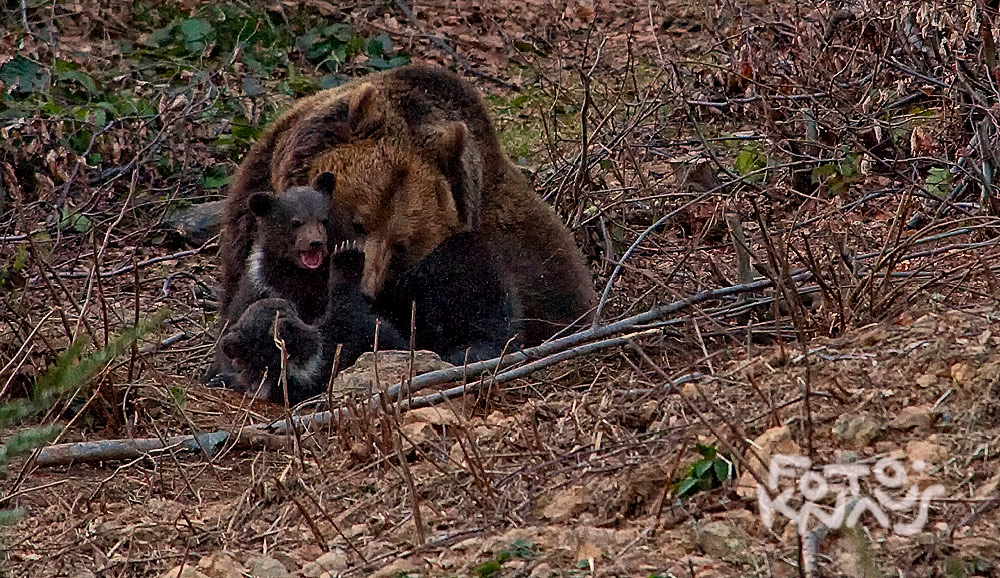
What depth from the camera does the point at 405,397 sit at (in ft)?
17.5

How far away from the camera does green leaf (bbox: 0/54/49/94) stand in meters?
10.2

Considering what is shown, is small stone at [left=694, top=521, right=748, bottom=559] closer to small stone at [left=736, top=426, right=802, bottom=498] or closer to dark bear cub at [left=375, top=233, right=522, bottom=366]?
small stone at [left=736, top=426, right=802, bottom=498]

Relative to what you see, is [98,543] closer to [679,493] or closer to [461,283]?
[679,493]

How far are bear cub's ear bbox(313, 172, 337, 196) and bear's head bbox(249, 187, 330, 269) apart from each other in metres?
0.02

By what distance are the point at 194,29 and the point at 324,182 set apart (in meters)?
5.91

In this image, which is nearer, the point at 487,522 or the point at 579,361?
the point at 487,522

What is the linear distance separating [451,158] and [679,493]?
3066 millimetres

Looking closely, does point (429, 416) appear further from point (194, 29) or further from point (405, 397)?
point (194, 29)

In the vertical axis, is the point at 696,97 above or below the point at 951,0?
below

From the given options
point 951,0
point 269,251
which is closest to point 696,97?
point 951,0

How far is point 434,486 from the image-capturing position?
421 centimetres

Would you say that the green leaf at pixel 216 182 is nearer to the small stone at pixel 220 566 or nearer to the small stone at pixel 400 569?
the small stone at pixel 220 566

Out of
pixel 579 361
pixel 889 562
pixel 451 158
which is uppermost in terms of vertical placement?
pixel 451 158

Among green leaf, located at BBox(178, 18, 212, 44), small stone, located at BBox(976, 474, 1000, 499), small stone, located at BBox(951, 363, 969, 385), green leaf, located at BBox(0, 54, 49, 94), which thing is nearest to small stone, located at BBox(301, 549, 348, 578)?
small stone, located at BBox(976, 474, 1000, 499)
